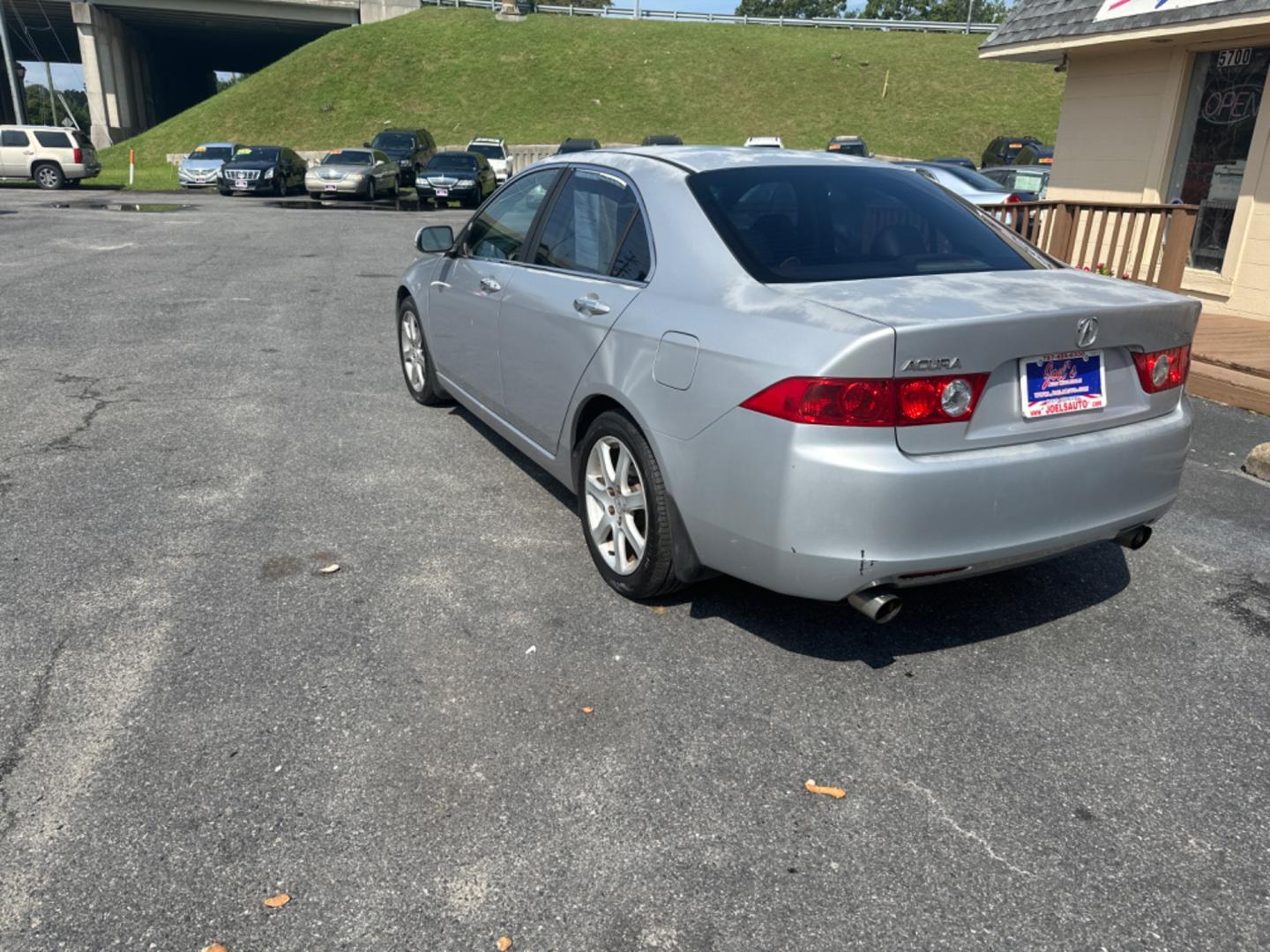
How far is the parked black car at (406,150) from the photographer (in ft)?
105

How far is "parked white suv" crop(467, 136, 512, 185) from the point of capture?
32.7 metres

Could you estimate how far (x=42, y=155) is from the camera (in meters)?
29.3

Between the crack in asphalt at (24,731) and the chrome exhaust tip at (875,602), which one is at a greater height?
the chrome exhaust tip at (875,602)

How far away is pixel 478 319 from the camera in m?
5.13

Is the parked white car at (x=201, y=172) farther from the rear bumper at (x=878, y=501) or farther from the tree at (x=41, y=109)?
the tree at (x=41, y=109)

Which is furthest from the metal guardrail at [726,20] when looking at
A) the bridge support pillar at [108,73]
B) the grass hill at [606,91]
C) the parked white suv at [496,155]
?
the parked white suv at [496,155]

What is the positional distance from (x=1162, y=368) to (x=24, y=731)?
399cm

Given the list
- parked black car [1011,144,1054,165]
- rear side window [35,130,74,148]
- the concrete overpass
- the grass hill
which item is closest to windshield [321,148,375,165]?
rear side window [35,130,74,148]

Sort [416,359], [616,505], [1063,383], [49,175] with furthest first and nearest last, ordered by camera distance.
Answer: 1. [49,175]
2. [416,359]
3. [616,505]
4. [1063,383]

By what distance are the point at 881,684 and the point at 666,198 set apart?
202 cm

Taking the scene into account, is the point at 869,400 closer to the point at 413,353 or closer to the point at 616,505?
the point at 616,505

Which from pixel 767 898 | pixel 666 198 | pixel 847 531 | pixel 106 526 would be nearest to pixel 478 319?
pixel 666 198

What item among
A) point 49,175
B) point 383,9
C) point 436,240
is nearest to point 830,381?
point 436,240

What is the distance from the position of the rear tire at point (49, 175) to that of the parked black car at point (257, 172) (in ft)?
18.0
